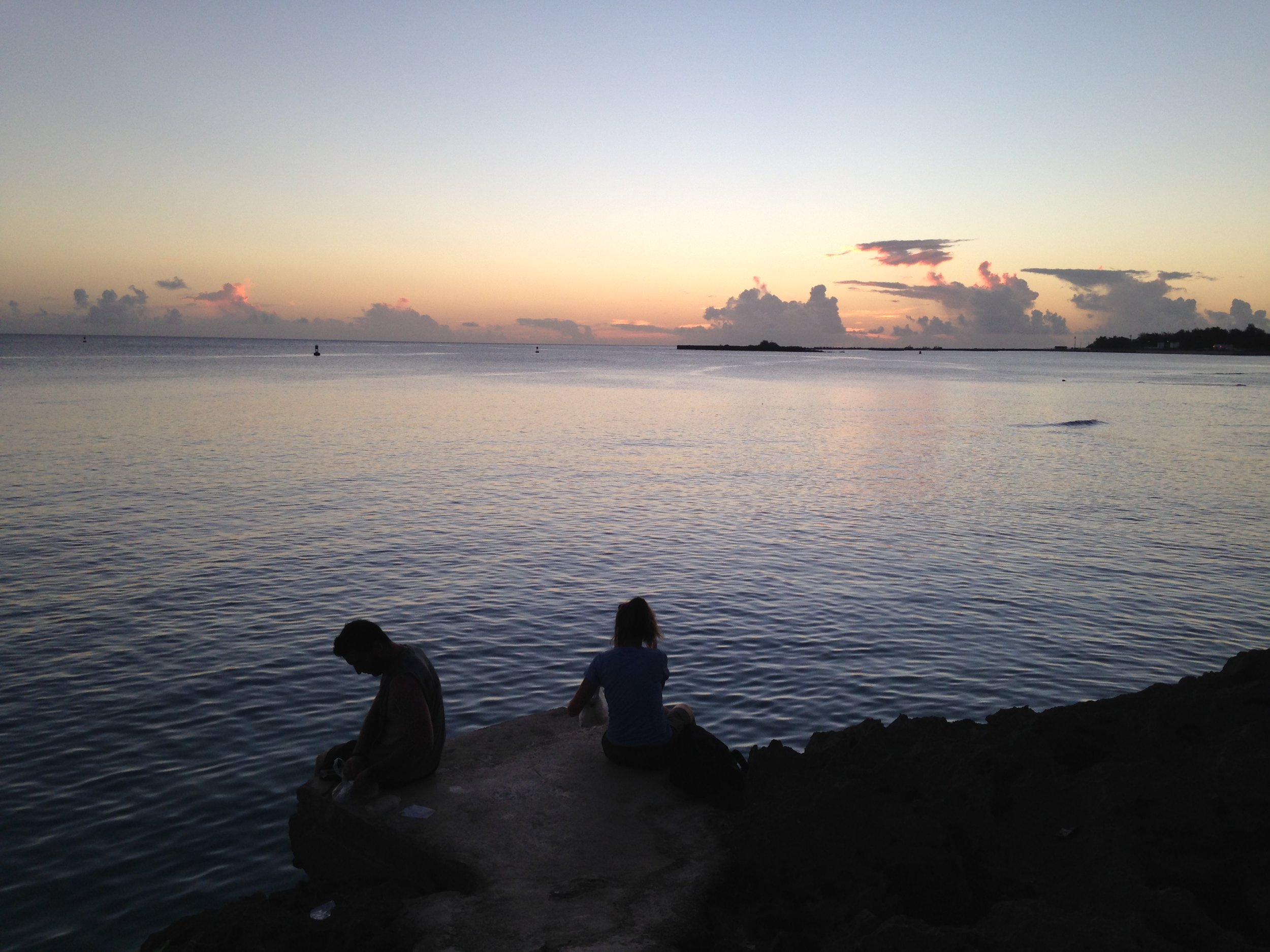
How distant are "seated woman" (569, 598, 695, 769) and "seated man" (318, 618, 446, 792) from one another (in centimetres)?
162

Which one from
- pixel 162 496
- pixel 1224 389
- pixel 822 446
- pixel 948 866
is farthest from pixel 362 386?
pixel 1224 389

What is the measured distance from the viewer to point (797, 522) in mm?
25953

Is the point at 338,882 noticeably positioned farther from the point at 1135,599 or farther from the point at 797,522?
the point at 797,522

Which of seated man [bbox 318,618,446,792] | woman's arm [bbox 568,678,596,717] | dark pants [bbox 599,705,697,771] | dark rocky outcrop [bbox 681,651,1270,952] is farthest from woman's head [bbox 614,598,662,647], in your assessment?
seated man [bbox 318,618,446,792]

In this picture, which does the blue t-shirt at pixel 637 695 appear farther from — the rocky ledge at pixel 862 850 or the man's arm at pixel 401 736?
the man's arm at pixel 401 736

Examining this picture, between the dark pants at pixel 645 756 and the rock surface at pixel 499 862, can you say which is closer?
the rock surface at pixel 499 862

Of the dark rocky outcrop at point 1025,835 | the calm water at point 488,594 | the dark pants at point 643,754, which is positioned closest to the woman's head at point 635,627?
the dark pants at point 643,754

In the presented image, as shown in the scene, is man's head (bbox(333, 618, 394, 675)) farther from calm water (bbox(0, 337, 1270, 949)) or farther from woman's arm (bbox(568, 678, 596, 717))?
calm water (bbox(0, 337, 1270, 949))

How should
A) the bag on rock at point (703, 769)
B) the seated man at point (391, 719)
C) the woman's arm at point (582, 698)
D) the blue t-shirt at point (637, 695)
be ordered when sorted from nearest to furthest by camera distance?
the seated man at point (391, 719) < the bag on rock at point (703, 769) < the blue t-shirt at point (637, 695) < the woman's arm at point (582, 698)

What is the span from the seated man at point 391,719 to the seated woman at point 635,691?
5.30 ft

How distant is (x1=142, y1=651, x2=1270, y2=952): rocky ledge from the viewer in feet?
17.6

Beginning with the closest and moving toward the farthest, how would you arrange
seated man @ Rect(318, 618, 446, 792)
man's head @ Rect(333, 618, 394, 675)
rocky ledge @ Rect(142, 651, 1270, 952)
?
rocky ledge @ Rect(142, 651, 1270, 952)
man's head @ Rect(333, 618, 394, 675)
seated man @ Rect(318, 618, 446, 792)

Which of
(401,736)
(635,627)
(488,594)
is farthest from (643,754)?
(488,594)

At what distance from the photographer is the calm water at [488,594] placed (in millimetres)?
9883
